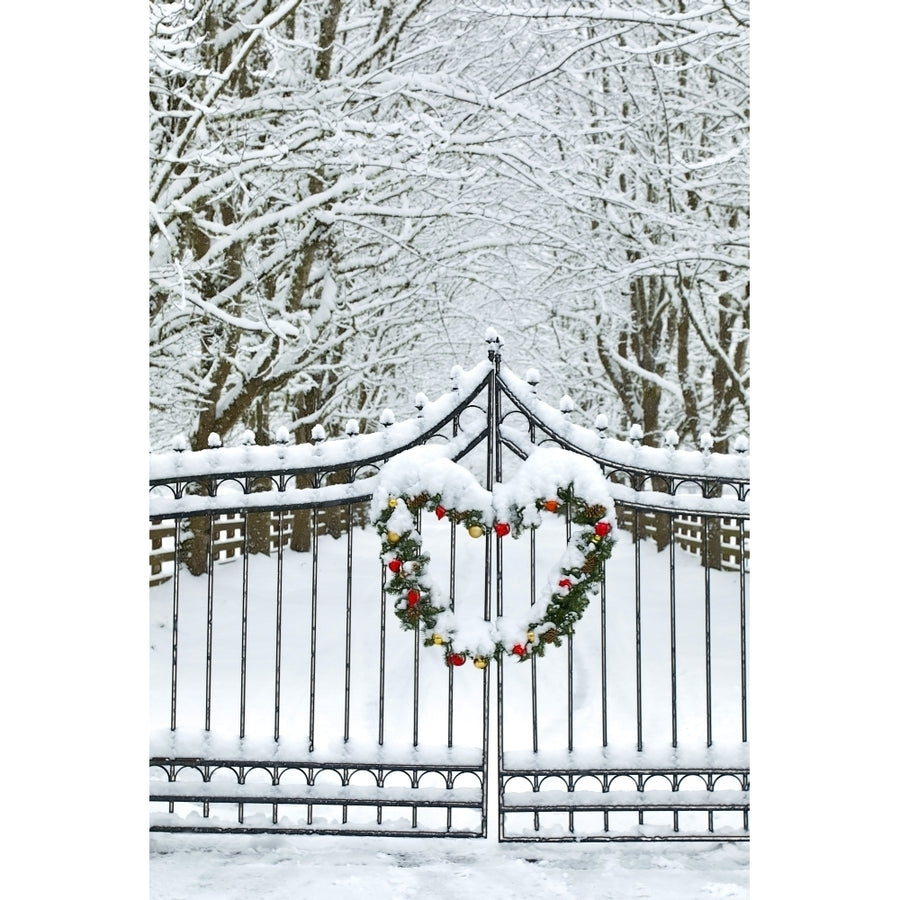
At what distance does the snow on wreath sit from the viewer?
A: 13.6 feet

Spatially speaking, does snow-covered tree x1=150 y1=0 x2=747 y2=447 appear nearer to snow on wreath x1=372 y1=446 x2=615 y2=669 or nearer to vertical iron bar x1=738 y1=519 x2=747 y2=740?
snow on wreath x1=372 y1=446 x2=615 y2=669

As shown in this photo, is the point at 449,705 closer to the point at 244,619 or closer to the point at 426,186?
the point at 244,619

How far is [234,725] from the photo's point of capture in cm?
682

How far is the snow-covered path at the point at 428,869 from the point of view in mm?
3900

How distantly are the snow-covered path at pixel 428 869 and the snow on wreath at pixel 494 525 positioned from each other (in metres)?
0.99

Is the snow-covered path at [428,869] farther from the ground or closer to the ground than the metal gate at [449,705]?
closer to the ground

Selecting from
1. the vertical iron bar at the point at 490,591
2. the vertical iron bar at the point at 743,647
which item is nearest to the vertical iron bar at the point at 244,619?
the vertical iron bar at the point at 490,591

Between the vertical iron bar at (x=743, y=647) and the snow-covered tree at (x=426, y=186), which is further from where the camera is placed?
the snow-covered tree at (x=426, y=186)

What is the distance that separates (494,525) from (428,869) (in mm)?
1725

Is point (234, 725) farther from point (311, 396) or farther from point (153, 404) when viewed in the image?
point (311, 396)

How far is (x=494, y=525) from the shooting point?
4.22 meters

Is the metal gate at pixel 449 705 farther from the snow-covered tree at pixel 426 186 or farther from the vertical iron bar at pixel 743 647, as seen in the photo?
the snow-covered tree at pixel 426 186

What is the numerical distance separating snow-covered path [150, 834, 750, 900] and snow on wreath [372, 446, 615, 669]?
99 centimetres
